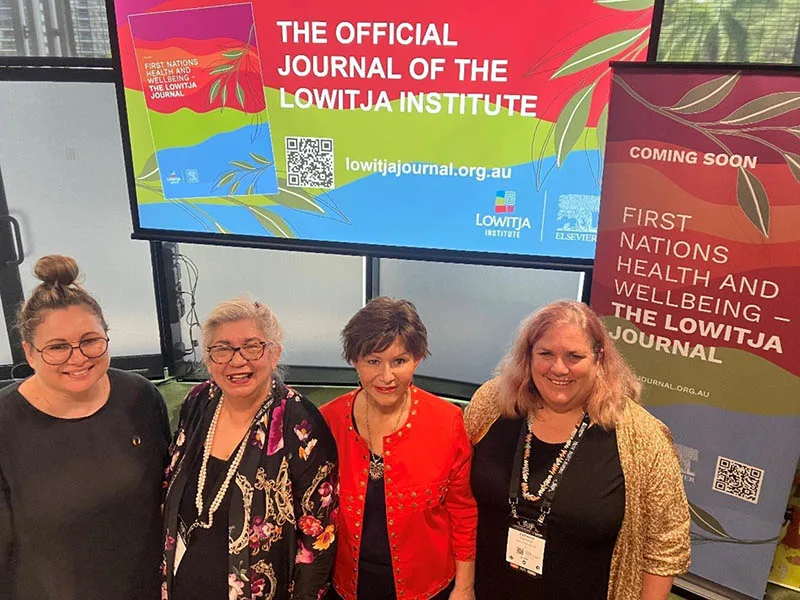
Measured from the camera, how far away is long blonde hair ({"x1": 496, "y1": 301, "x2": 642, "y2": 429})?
1665 millimetres

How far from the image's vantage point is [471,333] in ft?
13.8

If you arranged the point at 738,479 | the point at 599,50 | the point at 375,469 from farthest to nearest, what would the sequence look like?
the point at 599,50
the point at 738,479
the point at 375,469

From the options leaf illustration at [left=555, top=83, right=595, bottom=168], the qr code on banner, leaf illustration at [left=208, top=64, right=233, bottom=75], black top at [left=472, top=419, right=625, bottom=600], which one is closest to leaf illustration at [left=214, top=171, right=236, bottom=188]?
leaf illustration at [left=208, top=64, right=233, bottom=75]

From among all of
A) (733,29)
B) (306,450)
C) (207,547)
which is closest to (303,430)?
(306,450)

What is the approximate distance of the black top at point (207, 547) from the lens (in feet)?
5.48

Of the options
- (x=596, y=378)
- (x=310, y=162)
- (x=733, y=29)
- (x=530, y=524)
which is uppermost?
(x=733, y=29)

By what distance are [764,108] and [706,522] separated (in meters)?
1.62

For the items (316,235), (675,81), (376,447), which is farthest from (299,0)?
(376,447)

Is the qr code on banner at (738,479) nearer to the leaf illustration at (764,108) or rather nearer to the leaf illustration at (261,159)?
the leaf illustration at (764,108)

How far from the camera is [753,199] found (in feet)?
7.00

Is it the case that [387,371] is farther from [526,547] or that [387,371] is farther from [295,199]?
[295,199]

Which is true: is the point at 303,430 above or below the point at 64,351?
below

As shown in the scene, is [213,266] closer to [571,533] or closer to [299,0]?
[299,0]

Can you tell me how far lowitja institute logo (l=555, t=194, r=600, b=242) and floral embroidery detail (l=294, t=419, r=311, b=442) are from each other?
1779 millimetres
